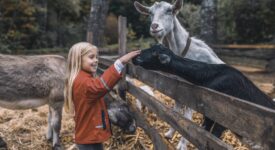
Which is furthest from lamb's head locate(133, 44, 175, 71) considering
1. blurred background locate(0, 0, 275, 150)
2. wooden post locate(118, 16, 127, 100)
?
wooden post locate(118, 16, 127, 100)

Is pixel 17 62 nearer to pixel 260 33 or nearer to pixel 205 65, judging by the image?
pixel 205 65

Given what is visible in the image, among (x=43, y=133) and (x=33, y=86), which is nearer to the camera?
(x=33, y=86)

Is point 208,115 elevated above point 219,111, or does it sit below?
below

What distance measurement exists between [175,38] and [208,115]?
2.58 m

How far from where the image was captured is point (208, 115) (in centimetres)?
302

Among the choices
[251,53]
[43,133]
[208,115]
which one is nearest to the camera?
[208,115]

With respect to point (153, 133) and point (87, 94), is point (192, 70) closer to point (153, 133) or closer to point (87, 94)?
point (87, 94)

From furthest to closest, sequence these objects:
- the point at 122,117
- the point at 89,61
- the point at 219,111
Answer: the point at 122,117 → the point at 89,61 → the point at 219,111

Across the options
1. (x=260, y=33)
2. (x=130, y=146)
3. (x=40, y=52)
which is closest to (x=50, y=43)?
(x=40, y=52)

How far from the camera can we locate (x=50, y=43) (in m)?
19.8

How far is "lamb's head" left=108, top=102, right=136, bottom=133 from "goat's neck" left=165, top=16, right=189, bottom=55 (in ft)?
3.61

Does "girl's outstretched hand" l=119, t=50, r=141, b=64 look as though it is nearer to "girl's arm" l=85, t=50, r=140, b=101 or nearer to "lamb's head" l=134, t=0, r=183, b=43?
"girl's arm" l=85, t=50, r=140, b=101

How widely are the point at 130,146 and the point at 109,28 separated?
1737 cm

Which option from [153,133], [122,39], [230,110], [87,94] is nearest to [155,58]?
[87,94]
